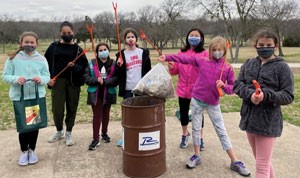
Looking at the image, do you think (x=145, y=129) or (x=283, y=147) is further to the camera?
(x=283, y=147)

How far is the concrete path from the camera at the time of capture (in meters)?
3.50

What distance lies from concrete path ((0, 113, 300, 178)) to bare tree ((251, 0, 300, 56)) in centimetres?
2616

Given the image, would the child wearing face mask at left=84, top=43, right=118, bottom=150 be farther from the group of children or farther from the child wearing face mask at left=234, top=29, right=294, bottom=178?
the child wearing face mask at left=234, top=29, right=294, bottom=178

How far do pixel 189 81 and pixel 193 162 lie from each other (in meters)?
1.00

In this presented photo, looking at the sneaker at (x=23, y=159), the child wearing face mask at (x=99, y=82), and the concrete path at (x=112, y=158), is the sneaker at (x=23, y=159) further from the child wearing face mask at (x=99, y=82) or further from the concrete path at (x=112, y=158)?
the child wearing face mask at (x=99, y=82)

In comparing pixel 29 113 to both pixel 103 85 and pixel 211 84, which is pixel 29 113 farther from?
pixel 211 84

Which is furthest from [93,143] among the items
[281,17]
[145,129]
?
[281,17]

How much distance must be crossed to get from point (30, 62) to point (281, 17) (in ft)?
107

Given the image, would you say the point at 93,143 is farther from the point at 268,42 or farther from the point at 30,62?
the point at 268,42

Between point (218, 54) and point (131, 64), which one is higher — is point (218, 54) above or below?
above

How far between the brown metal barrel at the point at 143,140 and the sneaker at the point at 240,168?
0.82 meters

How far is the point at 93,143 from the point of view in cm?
425

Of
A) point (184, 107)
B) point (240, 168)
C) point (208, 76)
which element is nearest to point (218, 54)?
point (208, 76)

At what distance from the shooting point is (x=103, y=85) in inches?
162
